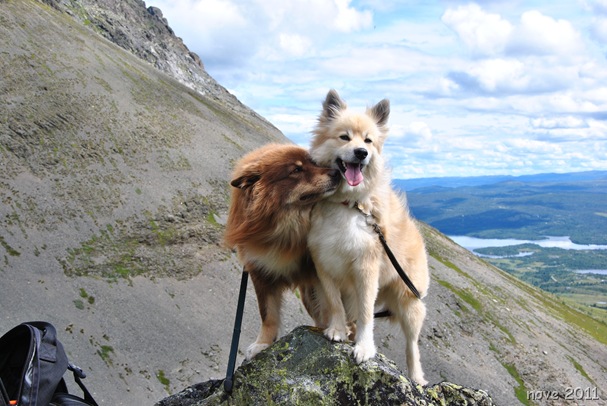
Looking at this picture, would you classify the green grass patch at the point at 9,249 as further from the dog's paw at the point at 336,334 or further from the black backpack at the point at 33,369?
the dog's paw at the point at 336,334

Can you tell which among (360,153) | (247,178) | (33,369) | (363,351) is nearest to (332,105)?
(360,153)

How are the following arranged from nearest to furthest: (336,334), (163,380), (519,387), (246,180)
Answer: (336,334) < (246,180) < (163,380) < (519,387)

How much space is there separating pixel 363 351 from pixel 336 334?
0.55 m

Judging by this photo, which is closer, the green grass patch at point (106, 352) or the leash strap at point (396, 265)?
the leash strap at point (396, 265)

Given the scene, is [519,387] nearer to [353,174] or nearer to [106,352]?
[106,352]

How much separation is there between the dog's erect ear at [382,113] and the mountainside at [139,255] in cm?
3026

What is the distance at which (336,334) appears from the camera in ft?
25.8

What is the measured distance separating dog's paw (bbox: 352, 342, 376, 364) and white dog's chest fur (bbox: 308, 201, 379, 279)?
3.53 ft

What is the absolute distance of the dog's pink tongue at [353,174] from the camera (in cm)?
831

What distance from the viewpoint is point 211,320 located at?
48.3m

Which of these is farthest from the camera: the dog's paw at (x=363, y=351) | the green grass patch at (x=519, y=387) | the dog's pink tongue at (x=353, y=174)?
the green grass patch at (x=519, y=387)

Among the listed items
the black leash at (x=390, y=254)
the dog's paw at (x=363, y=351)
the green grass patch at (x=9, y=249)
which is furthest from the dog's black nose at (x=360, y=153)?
the green grass patch at (x=9, y=249)

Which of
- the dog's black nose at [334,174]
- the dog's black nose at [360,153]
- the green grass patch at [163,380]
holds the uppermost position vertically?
the dog's black nose at [360,153]

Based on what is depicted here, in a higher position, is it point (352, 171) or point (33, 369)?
point (352, 171)
